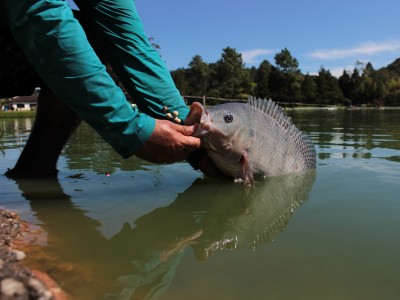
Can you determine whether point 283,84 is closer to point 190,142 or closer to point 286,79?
point 286,79

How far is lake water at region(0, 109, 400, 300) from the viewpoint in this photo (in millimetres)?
1419

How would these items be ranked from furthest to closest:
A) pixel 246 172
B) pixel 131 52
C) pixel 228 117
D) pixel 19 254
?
pixel 228 117 < pixel 246 172 < pixel 131 52 < pixel 19 254

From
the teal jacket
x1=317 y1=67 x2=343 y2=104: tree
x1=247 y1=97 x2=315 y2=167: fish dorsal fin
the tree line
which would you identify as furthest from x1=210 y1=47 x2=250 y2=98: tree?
the teal jacket

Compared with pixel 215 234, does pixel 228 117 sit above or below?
above

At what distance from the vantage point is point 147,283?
145cm

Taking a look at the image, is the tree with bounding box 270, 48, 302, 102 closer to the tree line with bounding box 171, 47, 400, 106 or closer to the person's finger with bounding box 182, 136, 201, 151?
the tree line with bounding box 171, 47, 400, 106

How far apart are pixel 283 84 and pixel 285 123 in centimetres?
6535

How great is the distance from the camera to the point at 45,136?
363 cm

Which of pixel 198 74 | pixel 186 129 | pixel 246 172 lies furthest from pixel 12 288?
pixel 198 74

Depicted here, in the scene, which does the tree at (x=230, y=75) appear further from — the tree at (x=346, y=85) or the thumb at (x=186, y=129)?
the thumb at (x=186, y=129)

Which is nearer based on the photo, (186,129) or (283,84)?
(186,129)

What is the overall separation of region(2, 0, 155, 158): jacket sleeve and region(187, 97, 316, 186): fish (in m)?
0.94

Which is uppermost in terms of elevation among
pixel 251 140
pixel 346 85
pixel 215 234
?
→ pixel 346 85

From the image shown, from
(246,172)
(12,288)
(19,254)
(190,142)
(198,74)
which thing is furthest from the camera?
(198,74)
